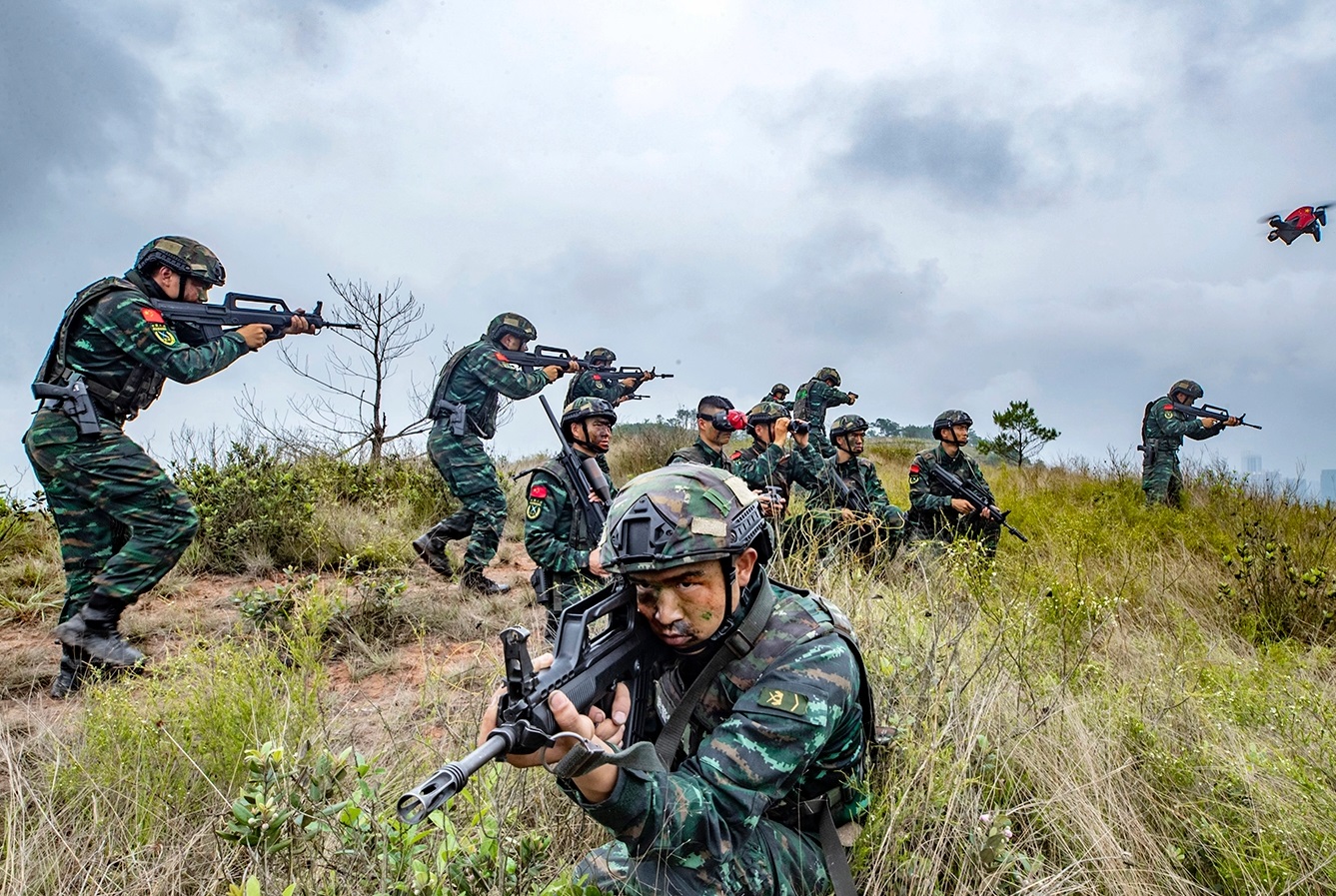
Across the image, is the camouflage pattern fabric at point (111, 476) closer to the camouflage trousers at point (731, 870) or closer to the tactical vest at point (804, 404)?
the camouflage trousers at point (731, 870)

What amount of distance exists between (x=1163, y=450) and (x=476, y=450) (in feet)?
31.6

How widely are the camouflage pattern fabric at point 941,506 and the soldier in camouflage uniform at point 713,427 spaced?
85.3 inches

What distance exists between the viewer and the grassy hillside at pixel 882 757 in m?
1.98

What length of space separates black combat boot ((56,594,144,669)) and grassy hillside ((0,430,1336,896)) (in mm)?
388

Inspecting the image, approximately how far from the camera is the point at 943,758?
245 cm

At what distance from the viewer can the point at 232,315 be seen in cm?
511

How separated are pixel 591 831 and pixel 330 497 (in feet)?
21.3

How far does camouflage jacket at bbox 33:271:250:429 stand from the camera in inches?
163

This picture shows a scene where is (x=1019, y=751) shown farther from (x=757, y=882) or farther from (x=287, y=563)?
(x=287, y=563)

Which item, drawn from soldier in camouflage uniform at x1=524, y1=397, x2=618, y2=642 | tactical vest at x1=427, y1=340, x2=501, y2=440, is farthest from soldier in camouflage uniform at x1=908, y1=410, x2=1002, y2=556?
tactical vest at x1=427, y1=340, x2=501, y2=440

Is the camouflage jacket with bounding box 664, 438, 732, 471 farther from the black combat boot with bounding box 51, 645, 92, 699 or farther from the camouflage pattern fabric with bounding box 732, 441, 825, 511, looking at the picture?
the black combat boot with bounding box 51, 645, 92, 699

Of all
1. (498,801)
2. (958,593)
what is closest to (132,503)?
(498,801)

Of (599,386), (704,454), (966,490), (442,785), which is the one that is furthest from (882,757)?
(599,386)

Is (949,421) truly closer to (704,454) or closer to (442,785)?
(704,454)
